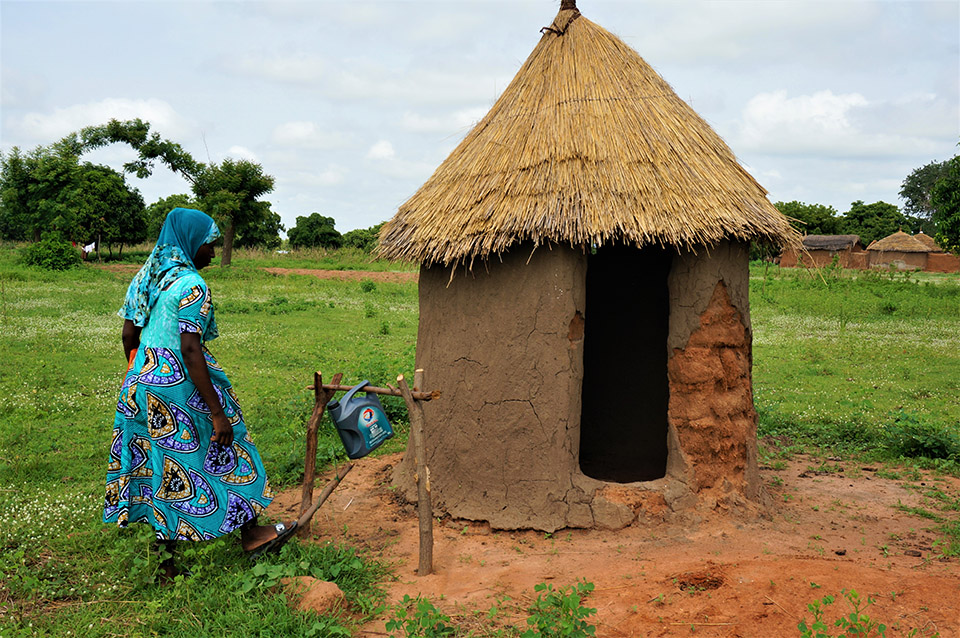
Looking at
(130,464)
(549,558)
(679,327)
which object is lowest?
(549,558)

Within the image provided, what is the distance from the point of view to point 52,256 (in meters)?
23.1

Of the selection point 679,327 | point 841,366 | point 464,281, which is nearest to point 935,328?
point 841,366

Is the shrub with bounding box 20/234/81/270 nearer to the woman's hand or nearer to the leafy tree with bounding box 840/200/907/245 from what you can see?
the woman's hand

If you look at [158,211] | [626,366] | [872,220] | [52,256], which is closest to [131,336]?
[626,366]

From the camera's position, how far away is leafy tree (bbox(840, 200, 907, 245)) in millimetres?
42688

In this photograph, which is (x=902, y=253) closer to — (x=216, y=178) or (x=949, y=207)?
(x=949, y=207)

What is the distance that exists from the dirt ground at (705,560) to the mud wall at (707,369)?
336 mm

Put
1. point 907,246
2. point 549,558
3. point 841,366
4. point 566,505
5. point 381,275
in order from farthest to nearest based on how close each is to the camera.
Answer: point 907,246 → point 381,275 → point 841,366 → point 566,505 → point 549,558

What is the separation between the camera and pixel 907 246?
35.5 metres

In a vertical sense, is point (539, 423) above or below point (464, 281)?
below

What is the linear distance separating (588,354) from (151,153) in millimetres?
26356

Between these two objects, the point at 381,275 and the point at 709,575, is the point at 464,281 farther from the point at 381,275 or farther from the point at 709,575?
the point at 381,275

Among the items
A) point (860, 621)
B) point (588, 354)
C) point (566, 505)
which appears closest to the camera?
point (860, 621)

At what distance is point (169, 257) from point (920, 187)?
61.2 m
